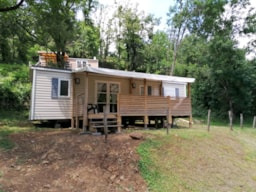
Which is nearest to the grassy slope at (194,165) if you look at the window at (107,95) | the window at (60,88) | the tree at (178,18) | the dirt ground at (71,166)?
the dirt ground at (71,166)

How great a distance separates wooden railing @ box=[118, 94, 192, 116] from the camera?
1096cm

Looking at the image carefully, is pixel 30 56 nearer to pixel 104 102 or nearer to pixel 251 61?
pixel 104 102

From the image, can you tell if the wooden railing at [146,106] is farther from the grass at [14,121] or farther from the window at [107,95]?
the grass at [14,121]

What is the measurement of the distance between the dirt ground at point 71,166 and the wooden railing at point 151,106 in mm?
2976

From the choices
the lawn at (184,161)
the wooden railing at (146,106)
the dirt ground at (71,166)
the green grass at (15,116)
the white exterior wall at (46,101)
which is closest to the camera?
the dirt ground at (71,166)

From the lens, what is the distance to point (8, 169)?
19.2 ft

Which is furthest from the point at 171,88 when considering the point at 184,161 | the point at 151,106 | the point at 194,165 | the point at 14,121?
the point at 14,121

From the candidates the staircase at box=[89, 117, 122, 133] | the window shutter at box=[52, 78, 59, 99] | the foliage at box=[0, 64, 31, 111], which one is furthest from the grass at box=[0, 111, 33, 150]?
the staircase at box=[89, 117, 122, 133]

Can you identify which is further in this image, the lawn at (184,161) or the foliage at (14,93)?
the foliage at (14,93)

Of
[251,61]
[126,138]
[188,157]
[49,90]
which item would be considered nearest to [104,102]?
[49,90]

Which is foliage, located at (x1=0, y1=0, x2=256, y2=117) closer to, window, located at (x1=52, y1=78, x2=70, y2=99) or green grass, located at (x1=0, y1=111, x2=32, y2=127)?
green grass, located at (x1=0, y1=111, x2=32, y2=127)

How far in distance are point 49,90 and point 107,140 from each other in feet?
16.2

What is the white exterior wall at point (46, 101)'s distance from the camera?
1109cm

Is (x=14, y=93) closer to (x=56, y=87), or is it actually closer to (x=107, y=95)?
(x=56, y=87)
